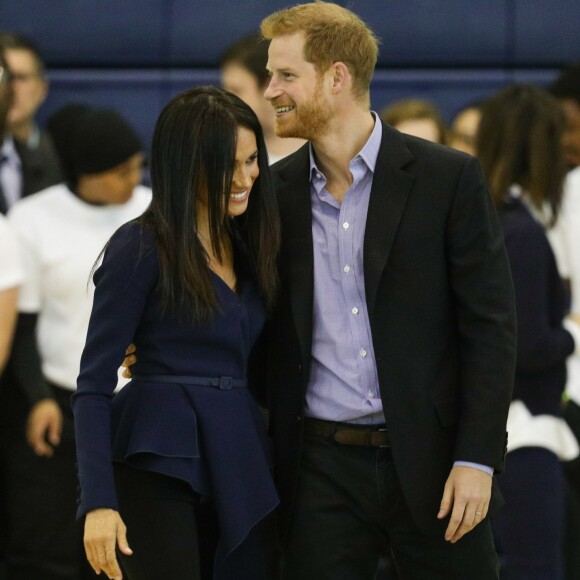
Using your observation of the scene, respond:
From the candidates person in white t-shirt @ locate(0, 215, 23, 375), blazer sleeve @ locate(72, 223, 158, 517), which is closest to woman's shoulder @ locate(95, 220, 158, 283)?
blazer sleeve @ locate(72, 223, 158, 517)

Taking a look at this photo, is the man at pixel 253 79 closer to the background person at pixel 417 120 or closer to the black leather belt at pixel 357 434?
the background person at pixel 417 120

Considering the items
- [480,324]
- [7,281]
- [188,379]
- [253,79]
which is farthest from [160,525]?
[253,79]

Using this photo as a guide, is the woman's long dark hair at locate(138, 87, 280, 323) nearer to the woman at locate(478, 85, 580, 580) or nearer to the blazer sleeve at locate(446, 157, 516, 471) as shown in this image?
the blazer sleeve at locate(446, 157, 516, 471)

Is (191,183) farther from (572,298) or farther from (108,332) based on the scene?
(572,298)

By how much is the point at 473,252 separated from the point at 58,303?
5.16 feet

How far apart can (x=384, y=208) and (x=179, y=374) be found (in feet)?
1.63

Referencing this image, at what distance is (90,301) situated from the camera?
144 inches

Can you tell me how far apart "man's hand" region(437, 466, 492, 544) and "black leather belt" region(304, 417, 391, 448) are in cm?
15

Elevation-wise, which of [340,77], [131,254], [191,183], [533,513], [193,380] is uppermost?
[340,77]

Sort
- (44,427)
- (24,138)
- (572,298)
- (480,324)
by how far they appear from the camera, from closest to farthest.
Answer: (480,324), (572,298), (44,427), (24,138)

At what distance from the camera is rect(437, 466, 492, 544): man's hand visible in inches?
95.0

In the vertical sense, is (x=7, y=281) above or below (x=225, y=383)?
below

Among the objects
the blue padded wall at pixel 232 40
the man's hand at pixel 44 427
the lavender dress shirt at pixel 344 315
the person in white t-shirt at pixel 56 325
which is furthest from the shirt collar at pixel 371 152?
the blue padded wall at pixel 232 40

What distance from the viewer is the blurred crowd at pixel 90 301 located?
3312 mm
